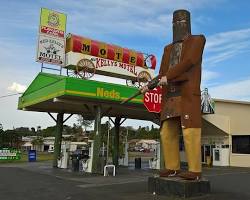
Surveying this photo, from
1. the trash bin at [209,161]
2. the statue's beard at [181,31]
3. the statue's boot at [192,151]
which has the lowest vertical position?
the trash bin at [209,161]

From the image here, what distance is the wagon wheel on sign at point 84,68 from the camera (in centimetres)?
2278

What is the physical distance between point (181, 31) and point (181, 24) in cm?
17

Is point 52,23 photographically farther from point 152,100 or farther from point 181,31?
point 181,31

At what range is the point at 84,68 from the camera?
75.0ft

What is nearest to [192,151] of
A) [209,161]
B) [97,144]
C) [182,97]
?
[182,97]

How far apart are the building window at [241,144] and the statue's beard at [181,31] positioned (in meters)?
24.9

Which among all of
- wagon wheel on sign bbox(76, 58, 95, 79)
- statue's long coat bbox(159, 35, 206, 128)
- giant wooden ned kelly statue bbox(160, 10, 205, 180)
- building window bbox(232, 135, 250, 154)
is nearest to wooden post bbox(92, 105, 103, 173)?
wagon wheel on sign bbox(76, 58, 95, 79)

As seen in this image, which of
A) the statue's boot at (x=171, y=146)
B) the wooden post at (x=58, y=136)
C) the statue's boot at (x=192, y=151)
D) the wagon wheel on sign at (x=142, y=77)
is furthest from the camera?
the wagon wheel on sign at (x=142, y=77)

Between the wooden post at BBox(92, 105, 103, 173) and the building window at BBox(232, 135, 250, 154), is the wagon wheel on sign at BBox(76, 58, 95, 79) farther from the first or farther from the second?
the building window at BBox(232, 135, 250, 154)

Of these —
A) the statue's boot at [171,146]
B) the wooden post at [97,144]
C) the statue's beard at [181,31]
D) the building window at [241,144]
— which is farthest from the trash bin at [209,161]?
the statue's beard at [181,31]

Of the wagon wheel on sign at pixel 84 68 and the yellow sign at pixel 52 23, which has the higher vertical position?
the yellow sign at pixel 52 23

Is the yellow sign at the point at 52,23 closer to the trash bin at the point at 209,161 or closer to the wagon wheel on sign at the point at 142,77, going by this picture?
the wagon wheel on sign at the point at 142,77

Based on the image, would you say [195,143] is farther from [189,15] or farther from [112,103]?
[112,103]

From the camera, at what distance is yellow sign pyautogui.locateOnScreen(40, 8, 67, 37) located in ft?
76.8
